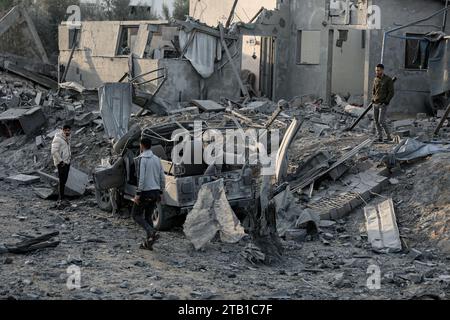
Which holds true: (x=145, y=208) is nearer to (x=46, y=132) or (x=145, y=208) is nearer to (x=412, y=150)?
(x=412, y=150)

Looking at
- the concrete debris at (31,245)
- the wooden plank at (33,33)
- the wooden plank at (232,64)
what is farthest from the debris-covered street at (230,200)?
the wooden plank at (33,33)

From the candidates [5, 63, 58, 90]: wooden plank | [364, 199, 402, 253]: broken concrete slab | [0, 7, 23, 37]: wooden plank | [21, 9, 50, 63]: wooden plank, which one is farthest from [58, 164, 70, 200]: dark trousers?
[21, 9, 50, 63]: wooden plank

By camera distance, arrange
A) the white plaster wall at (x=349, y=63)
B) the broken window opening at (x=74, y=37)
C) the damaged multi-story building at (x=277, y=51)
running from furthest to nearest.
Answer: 1. the broken window opening at (x=74, y=37)
2. the white plaster wall at (x=349, y=63)
3. the damaged multi-story building at (x=277, y=51)

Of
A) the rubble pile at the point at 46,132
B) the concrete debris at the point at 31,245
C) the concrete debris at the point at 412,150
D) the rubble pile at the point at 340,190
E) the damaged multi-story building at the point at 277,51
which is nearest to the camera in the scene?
the concrete debris at the point at 31,245

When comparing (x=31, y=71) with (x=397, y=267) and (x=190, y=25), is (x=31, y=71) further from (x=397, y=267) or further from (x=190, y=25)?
(x=397, y=267)

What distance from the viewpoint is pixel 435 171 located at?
42.8 ft

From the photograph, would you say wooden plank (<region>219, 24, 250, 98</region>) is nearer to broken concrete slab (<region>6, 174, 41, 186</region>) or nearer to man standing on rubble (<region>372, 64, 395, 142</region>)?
man standing on rubble (<region>372, 64, 395, 142</region>)

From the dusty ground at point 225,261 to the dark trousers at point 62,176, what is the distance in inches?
14.4

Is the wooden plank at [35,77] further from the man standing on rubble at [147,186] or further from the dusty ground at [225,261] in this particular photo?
the man standing on rubble at [147,186]

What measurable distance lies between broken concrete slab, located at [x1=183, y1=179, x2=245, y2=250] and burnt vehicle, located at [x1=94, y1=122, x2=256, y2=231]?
1.51 feet

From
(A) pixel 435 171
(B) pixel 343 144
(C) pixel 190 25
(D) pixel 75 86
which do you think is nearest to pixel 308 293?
(A) pixel 435 171

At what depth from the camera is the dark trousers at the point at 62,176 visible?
13438mm

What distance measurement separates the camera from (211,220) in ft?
35.3
